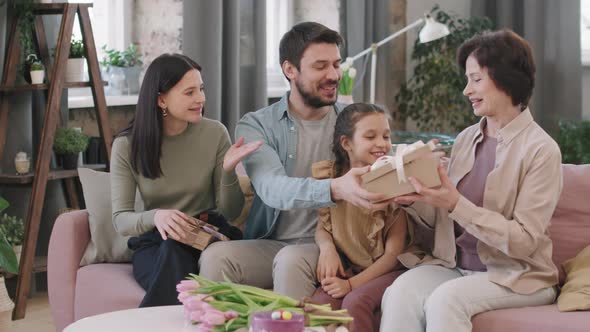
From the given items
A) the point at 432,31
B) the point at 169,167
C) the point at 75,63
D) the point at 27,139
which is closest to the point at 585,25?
the point at 432,31

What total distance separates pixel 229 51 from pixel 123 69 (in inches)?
20.9

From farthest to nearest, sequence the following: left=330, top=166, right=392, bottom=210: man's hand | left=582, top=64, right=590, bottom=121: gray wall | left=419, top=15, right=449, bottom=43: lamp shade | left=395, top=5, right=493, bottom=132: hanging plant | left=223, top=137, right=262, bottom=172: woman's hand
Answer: left=582, top=64, right=590, bottom=121: gray wall, left=395, top=5, right=493, bottom=132: hanging plant, left=419, top=15, right=449, bottom=43: lamp shade, left=223, top=137, right=262, bottom=172: woman's hand, left=330, top=166, right=392, bottom=210: man's hand

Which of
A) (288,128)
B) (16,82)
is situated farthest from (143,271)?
(16,82)

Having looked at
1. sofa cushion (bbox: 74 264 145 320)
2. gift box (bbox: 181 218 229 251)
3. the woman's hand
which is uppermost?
the woman's hand

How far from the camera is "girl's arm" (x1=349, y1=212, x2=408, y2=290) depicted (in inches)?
107

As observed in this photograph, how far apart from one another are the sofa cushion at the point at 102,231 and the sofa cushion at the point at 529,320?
1192 mm

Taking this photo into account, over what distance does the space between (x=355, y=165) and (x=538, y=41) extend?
3.74 metres

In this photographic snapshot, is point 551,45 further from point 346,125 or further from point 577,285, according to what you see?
point 577,285

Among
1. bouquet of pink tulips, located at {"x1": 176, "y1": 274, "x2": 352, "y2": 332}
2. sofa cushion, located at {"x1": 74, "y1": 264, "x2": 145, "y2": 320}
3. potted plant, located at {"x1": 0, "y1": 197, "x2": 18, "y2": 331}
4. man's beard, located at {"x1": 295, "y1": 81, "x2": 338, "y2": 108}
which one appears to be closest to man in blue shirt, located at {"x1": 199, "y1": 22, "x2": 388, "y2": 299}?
man's beard, located at {"x1": 295, "y1": 81, "x2": 338, "y2": 108}

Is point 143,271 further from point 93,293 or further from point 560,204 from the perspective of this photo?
point 560,204

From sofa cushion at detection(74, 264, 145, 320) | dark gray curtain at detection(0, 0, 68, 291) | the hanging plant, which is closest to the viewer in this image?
sofa cushion at detection(74, 264, 145, 320)

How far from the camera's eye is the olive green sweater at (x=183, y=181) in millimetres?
3008

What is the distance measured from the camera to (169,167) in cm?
307

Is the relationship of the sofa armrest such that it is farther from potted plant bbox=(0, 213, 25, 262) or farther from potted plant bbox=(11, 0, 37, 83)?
potted plant bbox=(11, 0, 37, 83)
